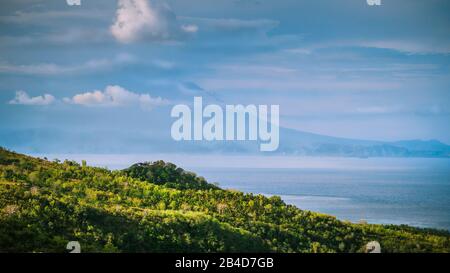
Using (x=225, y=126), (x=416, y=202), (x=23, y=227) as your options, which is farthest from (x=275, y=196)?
(x=23, y=227)

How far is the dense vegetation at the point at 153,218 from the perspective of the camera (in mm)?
11781

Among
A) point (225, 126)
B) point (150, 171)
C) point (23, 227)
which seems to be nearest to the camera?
point (23, 227)

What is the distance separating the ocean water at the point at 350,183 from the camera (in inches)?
494

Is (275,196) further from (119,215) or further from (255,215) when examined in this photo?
(119,215)

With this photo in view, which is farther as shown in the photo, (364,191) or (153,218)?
(364,191)

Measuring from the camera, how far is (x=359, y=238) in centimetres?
1231

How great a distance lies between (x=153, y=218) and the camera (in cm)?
1230

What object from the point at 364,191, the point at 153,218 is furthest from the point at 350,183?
the point at 153,218

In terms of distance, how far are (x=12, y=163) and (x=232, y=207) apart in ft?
12.5

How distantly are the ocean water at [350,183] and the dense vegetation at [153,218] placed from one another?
7.6 inches

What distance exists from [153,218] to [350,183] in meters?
3.27

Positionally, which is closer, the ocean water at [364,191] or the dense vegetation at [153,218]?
the dense vegetation at [153,218]

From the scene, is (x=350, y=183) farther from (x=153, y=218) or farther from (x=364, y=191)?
(x=153, y=218)

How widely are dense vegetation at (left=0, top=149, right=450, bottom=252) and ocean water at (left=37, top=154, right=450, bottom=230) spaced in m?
0.19
